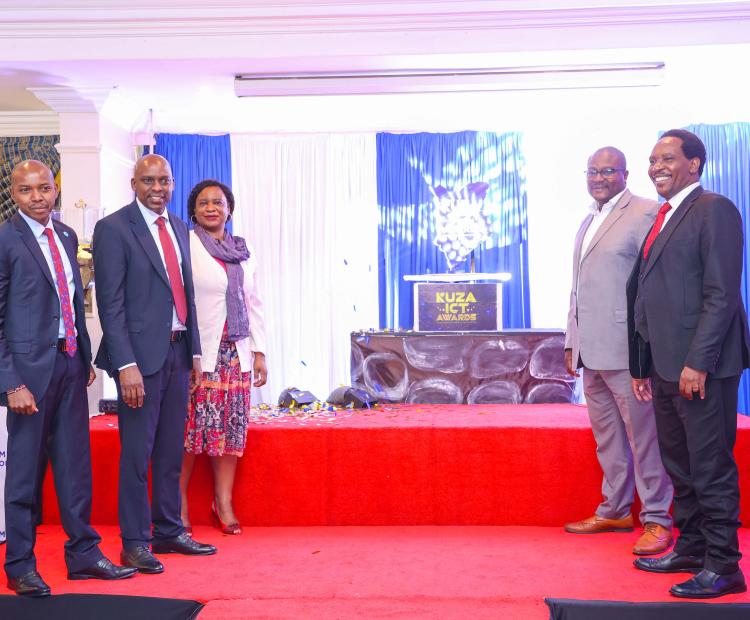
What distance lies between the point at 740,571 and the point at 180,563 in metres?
2.04

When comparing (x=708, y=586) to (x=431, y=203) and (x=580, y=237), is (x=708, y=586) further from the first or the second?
(x=431, y=203)

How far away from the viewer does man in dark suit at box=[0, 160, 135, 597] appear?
2715 millimetres

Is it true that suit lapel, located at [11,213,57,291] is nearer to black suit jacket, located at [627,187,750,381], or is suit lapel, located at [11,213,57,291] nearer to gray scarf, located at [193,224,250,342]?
gray scarf, located at [193,224,250,342]

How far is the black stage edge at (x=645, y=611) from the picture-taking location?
7.87ft

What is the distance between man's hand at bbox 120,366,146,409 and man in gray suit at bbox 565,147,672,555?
1.83 meters

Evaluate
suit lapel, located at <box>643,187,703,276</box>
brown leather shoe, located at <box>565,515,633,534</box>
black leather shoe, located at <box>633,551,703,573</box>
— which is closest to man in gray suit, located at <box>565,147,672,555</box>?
brown leather shoe, located at <box>565,515,633,534</box>

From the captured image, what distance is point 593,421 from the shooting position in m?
3.44

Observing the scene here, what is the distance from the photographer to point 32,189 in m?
2.81

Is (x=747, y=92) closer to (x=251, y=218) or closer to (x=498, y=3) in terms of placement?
(x=498, y=3)

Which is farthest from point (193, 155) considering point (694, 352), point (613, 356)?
point (694, 352)

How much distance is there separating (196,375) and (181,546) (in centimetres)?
69

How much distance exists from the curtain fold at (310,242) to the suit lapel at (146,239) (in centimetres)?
453

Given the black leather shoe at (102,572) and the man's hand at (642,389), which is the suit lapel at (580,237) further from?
the black leather shoe at (102,572)

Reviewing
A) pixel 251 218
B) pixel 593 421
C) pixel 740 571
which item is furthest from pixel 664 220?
pixel 251 218
